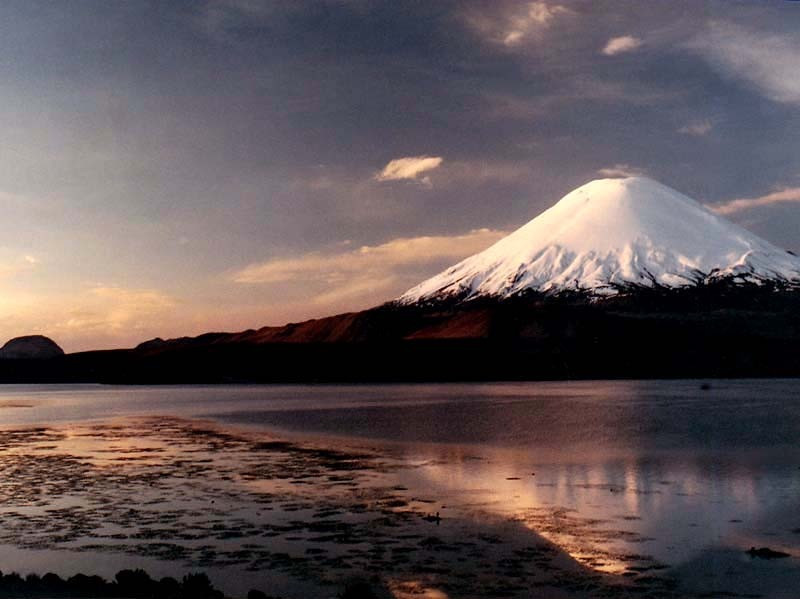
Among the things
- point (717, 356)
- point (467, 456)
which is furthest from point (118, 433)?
point (717, 356)

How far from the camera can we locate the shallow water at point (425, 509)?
1536 cm

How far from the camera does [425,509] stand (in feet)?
70.9

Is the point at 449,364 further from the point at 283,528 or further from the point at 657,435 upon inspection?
the point at 283,528

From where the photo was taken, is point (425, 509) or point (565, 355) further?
point (565, 355)

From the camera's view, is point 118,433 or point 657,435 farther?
point 118,433

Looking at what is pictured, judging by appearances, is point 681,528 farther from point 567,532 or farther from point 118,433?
point 118,433

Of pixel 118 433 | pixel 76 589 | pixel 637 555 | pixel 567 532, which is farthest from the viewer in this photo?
pixel 118 433

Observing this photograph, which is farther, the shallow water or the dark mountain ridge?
the dark mountain ridge

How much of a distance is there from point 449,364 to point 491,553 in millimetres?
163094

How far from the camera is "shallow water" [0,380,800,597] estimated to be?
15359 millimetres

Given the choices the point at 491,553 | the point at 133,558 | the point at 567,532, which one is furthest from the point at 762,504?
the point at 133,558

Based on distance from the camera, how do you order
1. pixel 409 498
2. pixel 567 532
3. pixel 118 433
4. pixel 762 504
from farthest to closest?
pixel 118 433, pixel 409 498, pixel 762 504, pixel 567 532

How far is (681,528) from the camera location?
1897 centimetres

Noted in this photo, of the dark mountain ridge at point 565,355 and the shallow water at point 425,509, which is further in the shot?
the dark mountain ridge at point 565,355
